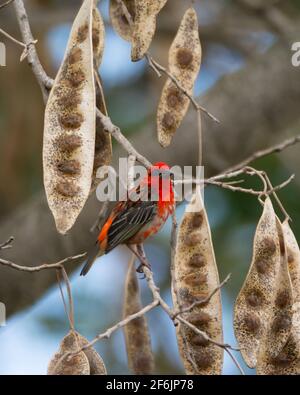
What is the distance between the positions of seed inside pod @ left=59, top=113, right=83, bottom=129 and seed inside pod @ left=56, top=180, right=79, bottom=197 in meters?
0.26

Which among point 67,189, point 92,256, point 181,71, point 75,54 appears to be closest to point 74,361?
point 67,189

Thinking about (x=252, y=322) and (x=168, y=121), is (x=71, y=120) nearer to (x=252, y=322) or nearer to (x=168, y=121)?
(x=168, y=121)

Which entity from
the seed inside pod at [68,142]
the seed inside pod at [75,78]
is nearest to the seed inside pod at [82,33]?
the seed inside pod at [75,78]

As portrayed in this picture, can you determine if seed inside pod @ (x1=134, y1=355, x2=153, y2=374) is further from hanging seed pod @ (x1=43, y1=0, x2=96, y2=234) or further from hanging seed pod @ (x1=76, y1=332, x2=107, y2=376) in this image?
hanging seed pod @ (x1=43, y1=0, x2=96, y2=234)

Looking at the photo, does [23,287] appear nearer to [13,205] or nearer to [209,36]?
[13,205]

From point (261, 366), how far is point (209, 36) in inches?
200

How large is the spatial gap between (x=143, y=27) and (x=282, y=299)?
3.87 feet

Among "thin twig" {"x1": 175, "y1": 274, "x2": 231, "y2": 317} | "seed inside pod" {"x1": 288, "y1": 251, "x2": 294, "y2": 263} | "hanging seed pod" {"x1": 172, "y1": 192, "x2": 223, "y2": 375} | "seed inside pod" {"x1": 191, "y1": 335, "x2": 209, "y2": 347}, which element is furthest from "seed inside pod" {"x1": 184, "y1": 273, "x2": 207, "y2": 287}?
"seed inside pod" {"x1": 288, "y1": 251, "x2": 294, "y2": 263}

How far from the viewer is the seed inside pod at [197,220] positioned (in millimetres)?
3830

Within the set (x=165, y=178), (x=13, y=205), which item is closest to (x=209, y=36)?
(x=13, y=205)

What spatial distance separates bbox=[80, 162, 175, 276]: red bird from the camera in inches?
195

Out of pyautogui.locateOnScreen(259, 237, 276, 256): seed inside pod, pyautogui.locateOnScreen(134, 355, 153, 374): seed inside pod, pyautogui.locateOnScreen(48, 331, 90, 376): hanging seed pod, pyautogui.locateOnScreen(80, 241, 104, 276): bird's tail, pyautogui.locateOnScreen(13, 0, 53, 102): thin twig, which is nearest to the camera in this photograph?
pyautogui.locateOnScreen(48, 331, 90, 376): hanging seed pod

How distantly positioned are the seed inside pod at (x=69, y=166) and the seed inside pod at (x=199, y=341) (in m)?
0.82

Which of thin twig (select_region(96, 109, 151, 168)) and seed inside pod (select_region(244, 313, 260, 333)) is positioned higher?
thin twig (select_region(96, 109, 151, 168))
